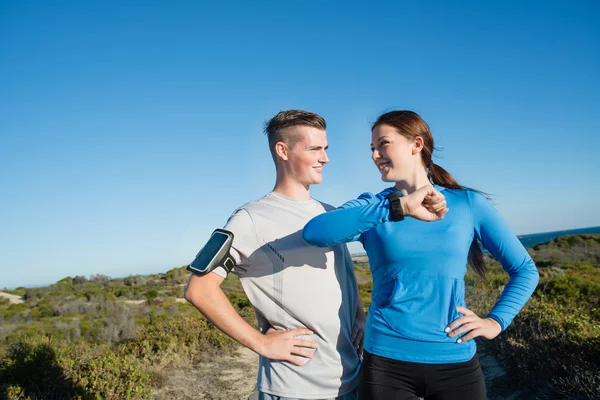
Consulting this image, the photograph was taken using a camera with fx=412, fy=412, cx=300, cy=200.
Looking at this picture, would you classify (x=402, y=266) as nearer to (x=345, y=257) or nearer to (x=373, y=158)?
(x=345, y=257)

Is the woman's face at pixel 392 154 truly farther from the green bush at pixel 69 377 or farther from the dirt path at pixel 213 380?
the dirt path at pixel 213 380

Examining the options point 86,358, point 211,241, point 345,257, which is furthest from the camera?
point 86,358

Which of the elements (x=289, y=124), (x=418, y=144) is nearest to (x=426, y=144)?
(x=418, y=144)

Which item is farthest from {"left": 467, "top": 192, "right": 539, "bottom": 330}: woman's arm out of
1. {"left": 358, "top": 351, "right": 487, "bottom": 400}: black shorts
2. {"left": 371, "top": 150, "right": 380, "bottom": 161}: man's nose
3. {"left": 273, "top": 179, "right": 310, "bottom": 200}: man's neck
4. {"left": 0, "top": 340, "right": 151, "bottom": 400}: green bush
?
{"left": 0, "top": 340, "right": 151, "bottom": 400}: green bush

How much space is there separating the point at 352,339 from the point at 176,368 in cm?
656

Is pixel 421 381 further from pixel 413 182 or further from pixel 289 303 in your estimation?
pixel 413 182

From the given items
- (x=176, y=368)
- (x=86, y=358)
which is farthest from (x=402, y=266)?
(x=176, y=368)

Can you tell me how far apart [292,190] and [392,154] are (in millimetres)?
601

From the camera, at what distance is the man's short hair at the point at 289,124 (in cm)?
244

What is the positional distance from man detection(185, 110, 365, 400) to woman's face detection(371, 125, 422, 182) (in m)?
0.42

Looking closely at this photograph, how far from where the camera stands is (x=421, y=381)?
1971 millimetres

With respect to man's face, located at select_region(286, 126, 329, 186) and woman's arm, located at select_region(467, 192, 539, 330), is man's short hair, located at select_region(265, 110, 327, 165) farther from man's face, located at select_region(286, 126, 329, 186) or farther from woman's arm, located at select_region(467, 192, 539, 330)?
woman's arm, located at select_region(467, 192, 539, 330)

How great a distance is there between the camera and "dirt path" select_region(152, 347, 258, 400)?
6648 millimetres

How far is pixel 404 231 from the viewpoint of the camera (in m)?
2.10
